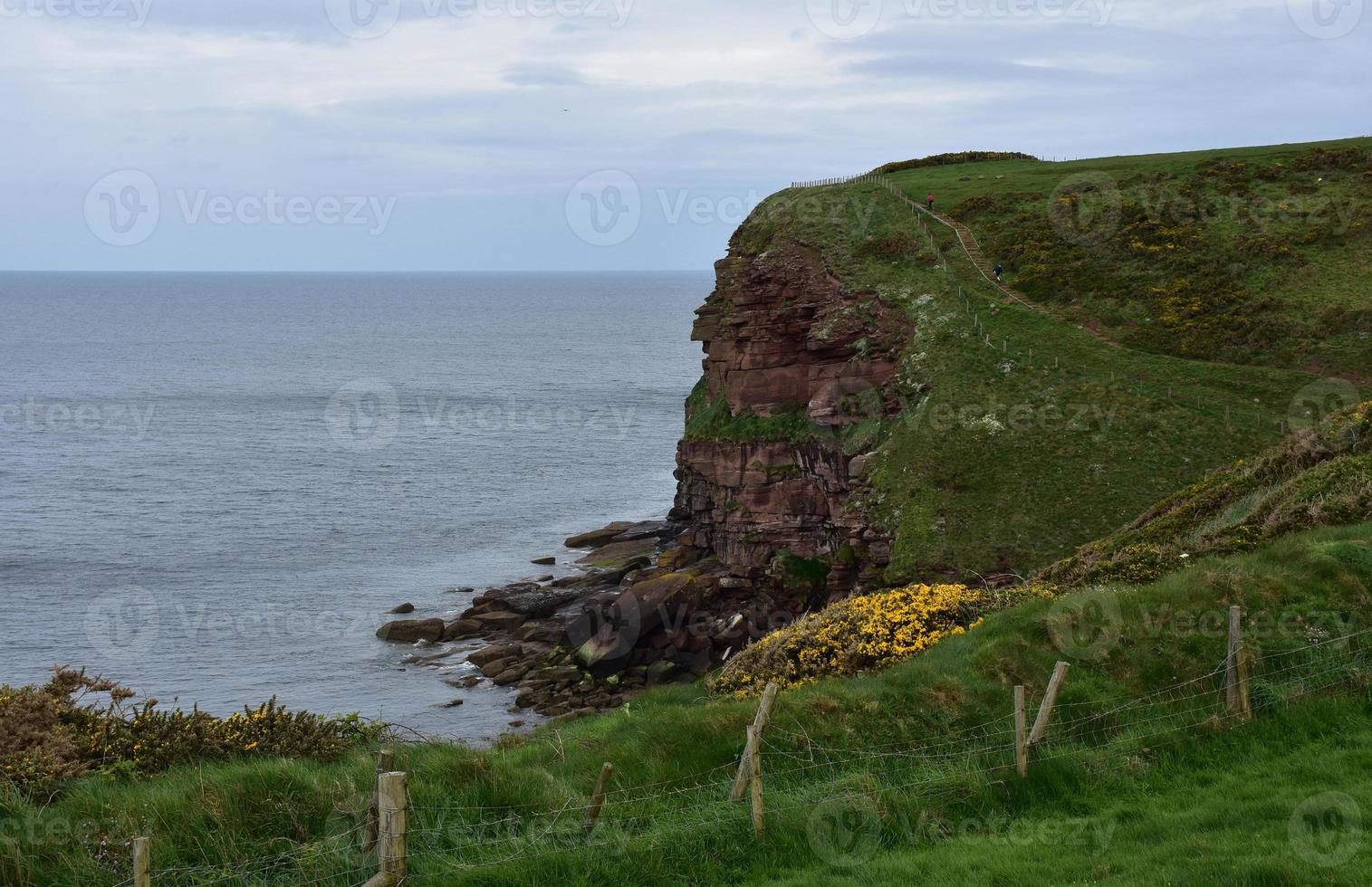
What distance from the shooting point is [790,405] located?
5750 centimetres

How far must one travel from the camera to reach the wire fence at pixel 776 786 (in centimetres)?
1229

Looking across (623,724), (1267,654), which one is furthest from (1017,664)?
(623,724)

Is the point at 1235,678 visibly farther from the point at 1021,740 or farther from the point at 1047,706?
the point at 1021,740

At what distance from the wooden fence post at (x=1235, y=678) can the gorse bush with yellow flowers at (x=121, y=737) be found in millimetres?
13672

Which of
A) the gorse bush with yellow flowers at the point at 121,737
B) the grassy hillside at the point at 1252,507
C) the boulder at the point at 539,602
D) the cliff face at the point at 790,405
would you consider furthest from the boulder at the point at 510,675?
the gorse bush with yellow flowers at the point at 121,737

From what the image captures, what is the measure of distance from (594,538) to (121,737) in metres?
55.0

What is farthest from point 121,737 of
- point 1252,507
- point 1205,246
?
point 1205,246

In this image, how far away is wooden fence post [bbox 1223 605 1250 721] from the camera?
16.0m

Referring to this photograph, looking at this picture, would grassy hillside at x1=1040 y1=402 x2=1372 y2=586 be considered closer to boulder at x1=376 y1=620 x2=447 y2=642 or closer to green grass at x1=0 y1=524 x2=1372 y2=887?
green grass at x1=0 y1=524 x2=1372 y2=887

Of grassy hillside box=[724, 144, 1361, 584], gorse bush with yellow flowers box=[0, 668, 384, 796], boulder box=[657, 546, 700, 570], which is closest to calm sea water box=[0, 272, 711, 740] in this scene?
boulder box=[657, 546, 700, 570]

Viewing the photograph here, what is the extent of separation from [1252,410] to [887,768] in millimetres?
40122

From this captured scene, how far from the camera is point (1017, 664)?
19516mm

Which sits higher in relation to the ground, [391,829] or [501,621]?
[391,829]

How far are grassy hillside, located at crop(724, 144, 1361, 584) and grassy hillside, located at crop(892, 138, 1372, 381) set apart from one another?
198cm
